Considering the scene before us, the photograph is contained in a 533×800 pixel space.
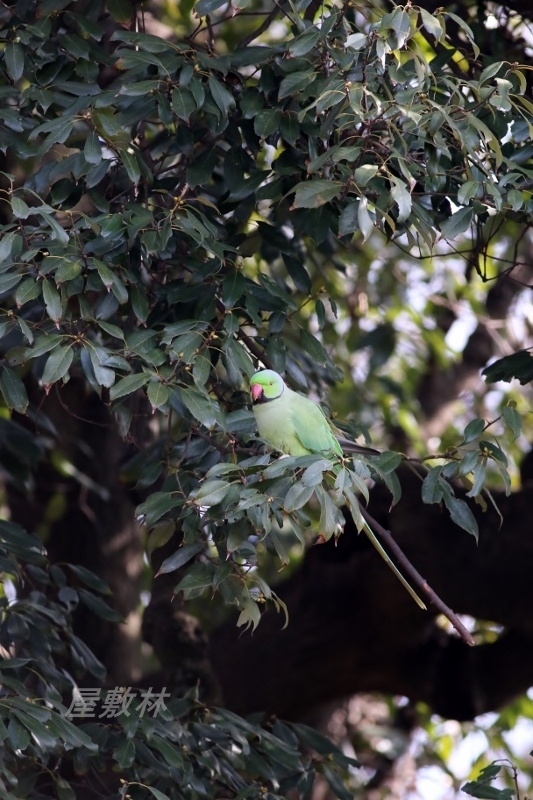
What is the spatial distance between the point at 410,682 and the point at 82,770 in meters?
1.67

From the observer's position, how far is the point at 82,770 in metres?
2.34

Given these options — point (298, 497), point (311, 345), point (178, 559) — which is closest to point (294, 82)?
point (311, 345)

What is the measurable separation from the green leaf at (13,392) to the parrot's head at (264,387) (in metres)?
0.53

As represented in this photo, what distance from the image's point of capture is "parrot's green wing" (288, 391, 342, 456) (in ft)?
7.89

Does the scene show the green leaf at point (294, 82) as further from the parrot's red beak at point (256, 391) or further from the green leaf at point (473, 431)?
the green leaf at point (473, 431)

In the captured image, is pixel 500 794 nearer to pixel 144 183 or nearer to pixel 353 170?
pixel 353 170

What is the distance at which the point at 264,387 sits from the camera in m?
2.36

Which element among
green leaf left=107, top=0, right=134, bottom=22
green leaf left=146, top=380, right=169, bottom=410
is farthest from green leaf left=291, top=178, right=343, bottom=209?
green leaf left=107, top=0, right=134, bottom=22

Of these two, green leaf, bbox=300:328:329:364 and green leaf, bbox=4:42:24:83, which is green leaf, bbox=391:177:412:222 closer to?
green leaf, bbox=300:328:329:364

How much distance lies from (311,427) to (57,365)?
711 millimetres

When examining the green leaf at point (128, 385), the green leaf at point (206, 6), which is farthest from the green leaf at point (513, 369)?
the green leaf at point (206, 6)

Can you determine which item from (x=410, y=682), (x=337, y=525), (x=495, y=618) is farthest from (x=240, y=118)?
(x=410, y=682)

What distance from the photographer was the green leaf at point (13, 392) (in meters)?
2.17

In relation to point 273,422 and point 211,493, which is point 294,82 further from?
point 211,493
